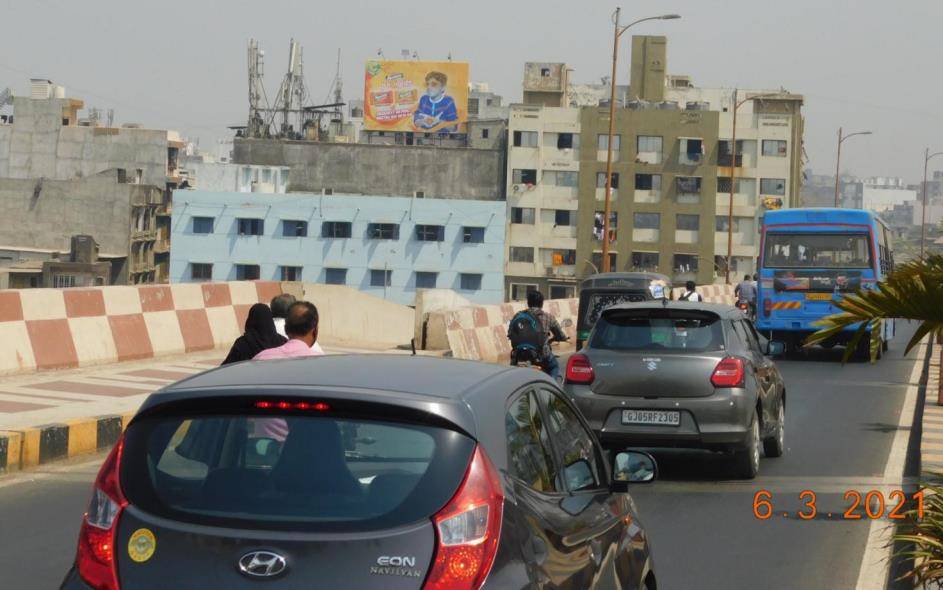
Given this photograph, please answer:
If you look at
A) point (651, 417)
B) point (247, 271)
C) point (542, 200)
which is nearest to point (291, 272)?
point (247, 271)

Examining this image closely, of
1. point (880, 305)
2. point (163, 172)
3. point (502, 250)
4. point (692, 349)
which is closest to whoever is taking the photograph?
point (880, 305)

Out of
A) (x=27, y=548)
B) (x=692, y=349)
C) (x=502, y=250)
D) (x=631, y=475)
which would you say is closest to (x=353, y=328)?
(x=692, y=349)

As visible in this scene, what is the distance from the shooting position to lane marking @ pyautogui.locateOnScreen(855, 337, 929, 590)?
26.5 ft

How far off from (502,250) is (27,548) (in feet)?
289

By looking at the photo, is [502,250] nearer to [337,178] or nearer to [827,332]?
[337,178]

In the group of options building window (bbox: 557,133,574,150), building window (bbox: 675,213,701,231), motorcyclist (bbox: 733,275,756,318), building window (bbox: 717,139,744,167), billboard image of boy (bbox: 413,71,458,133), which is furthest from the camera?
billboard image of boy (bbox: 413,71,458,133)

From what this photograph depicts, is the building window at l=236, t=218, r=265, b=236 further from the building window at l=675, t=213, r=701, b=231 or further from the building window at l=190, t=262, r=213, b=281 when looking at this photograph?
the building window at l=675, t=213, r=701, b=231

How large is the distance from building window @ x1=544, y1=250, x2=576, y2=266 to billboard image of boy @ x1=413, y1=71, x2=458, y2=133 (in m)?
12.6

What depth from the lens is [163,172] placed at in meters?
105

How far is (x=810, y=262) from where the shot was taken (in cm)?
3058

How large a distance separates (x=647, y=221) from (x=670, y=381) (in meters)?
93.6

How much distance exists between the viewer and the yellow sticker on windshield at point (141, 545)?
378cm

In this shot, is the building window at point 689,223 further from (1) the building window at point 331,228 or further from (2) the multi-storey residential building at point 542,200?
(1) the building window at point 331,228
